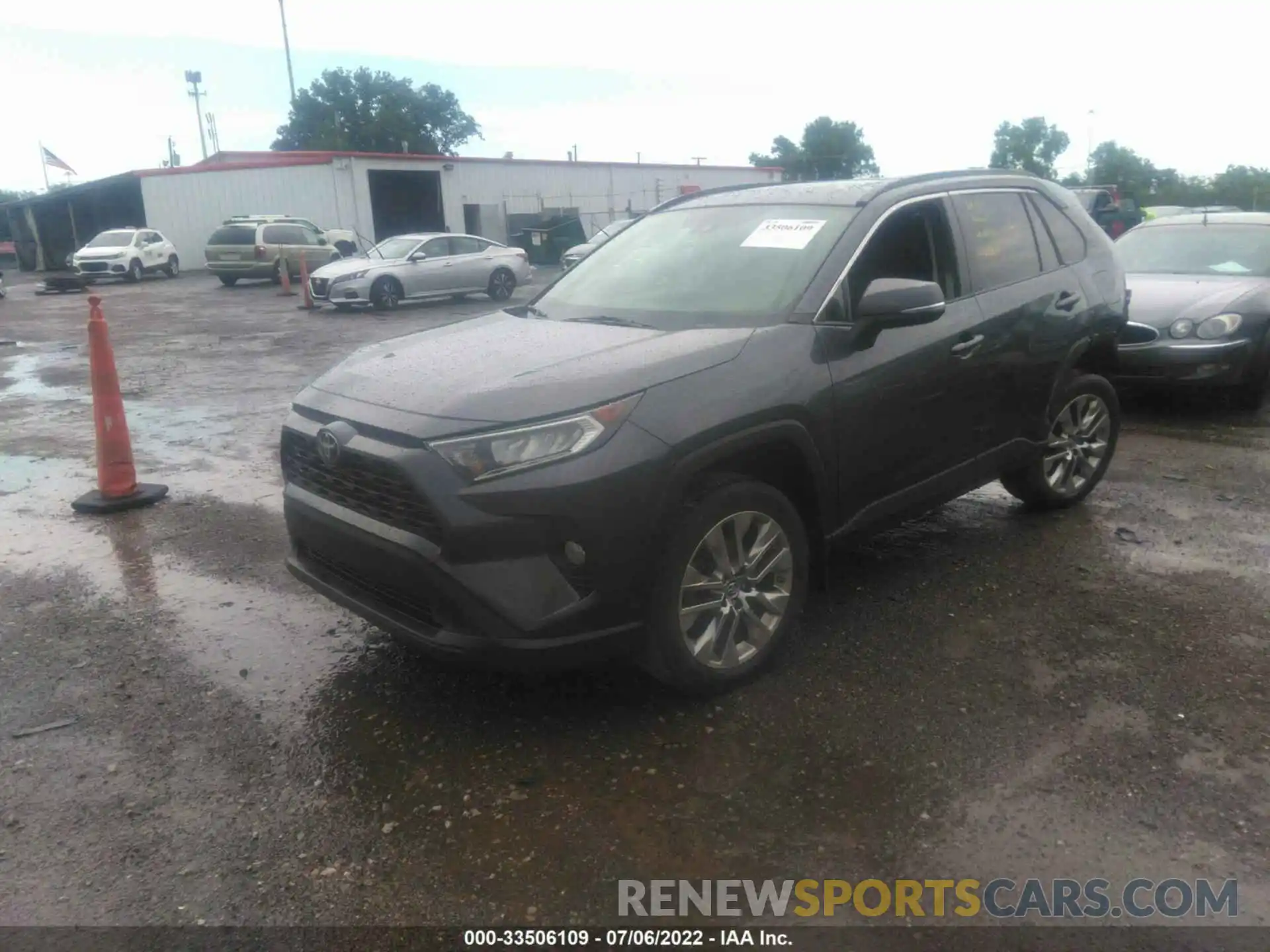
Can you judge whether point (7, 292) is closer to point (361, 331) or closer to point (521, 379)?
point (361, 331)

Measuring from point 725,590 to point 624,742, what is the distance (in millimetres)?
622

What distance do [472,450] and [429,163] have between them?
114 ft

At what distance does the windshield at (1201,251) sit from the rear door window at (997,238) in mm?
4111

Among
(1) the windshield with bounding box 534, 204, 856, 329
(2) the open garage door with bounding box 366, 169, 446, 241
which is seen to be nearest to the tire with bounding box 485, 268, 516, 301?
(2) the open garage door with bounding box 366, 169, 446, 241

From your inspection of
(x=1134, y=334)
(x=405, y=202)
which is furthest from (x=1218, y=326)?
(x=405, y=202)

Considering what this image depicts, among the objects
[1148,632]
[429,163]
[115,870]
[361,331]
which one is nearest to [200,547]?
[115,870]

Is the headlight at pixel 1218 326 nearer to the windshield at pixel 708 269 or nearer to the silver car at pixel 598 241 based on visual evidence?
the silver car at pixel 598 241

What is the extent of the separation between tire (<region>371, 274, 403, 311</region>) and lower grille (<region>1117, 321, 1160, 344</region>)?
49.6 ft

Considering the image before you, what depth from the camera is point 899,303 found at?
146 inches

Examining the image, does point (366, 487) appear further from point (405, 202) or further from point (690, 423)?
point (405, 202)

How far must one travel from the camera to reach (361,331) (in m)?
15.7

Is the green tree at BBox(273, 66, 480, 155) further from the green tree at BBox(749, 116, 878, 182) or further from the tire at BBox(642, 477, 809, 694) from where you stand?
the tire at BBox(642, 477, 809, 694)

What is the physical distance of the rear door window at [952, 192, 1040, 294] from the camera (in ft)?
15.2

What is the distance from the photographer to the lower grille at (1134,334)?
5.64 m
